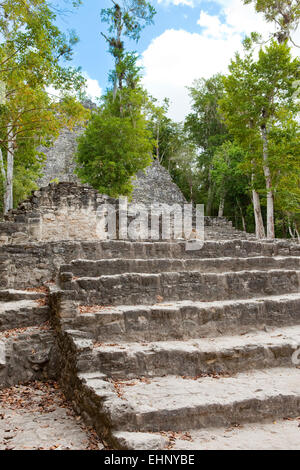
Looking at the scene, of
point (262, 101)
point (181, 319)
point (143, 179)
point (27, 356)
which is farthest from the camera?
point (143, 179)

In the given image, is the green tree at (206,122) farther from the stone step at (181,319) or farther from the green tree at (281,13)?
the stone step at (181,319)

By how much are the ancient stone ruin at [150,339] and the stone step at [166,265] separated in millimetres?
22

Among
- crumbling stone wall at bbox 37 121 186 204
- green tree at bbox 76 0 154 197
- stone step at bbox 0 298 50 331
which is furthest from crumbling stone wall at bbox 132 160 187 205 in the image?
stone step at bbox 0 298 50 331

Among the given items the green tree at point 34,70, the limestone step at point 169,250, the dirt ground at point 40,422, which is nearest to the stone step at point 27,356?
the dirt ground at point 40,422

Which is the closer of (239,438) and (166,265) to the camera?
(239,438)

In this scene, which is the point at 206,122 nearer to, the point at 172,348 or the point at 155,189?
the point at 155,189

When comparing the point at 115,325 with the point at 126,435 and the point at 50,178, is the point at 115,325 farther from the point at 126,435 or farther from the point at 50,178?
the point at 50,178

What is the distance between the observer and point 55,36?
28.8ft

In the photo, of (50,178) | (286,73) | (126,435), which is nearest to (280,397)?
(126,435)

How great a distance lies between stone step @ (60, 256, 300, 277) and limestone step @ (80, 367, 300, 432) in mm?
2745

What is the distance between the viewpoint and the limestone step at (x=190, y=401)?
11.2 feet

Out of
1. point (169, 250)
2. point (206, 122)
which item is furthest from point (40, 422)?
point (206, 122)

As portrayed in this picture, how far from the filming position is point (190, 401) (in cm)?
368

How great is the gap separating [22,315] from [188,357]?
278 centimetres
